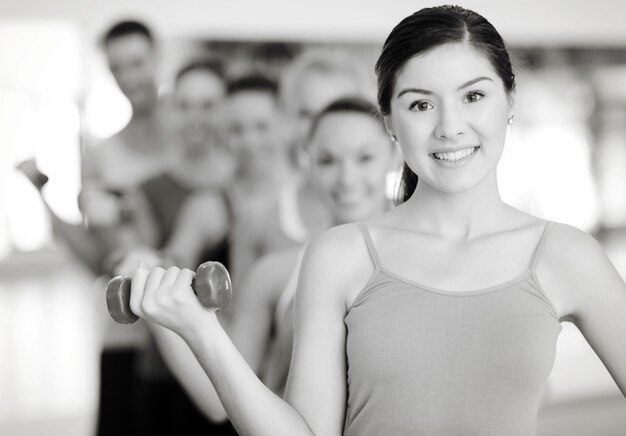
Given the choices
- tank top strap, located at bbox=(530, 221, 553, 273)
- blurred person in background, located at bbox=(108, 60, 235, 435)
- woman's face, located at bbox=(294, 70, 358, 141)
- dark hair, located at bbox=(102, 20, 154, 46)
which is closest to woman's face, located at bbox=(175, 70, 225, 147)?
blurred person in background, located at bbox=(108, 60, 235, 435)

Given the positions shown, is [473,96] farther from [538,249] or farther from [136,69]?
[136,69]

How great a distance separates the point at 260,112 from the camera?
3.32 meters

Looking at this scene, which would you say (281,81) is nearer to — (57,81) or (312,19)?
(312,19)

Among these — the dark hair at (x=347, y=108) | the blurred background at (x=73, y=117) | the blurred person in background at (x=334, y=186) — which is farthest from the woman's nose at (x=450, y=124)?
the blurred background at (x=73, y=117)

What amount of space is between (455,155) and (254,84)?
2.30m

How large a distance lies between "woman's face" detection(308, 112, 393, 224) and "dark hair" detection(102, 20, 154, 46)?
1.20 meters

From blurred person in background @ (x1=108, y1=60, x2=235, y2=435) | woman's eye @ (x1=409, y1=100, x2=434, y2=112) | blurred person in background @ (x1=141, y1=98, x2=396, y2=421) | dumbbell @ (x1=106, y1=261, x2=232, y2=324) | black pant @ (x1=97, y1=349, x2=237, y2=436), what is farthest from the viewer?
blurred person in background @ (x1=108, y1=60, x2=235, y2=435)

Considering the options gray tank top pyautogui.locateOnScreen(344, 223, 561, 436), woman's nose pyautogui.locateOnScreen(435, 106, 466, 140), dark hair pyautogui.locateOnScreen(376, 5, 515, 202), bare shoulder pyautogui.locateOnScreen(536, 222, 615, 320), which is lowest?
gray tank top pyautogui.locateOnScreen(344, 223, 561, 436)

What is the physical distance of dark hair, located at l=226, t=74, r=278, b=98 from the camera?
3312 millimetres

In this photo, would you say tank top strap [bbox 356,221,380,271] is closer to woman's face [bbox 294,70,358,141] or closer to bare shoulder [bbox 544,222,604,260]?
bare shoulder [bbox 544,222,604,260]

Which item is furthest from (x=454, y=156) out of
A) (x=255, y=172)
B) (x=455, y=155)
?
(x=255, y=172)

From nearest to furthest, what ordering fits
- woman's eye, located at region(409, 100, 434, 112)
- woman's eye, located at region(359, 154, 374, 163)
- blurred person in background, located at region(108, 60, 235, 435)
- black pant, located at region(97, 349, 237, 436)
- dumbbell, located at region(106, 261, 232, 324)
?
dumbbell, located at region(106, 261, 232, 324) < woman's eye, located at region(409, 100, 434, 112) < woman's eye, located at region(359, 154, 374, 163) < black pant, located at region(97, 349, 237, 436) < blurred person in background, located at region(108, 60, 235, 435)

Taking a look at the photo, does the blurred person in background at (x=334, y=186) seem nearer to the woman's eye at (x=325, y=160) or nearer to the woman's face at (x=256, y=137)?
the woman's eye at (x=325, y=160)

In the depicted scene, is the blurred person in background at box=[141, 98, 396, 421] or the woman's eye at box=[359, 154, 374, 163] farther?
the woman's eye at box=[359, 154, 374, 163]
